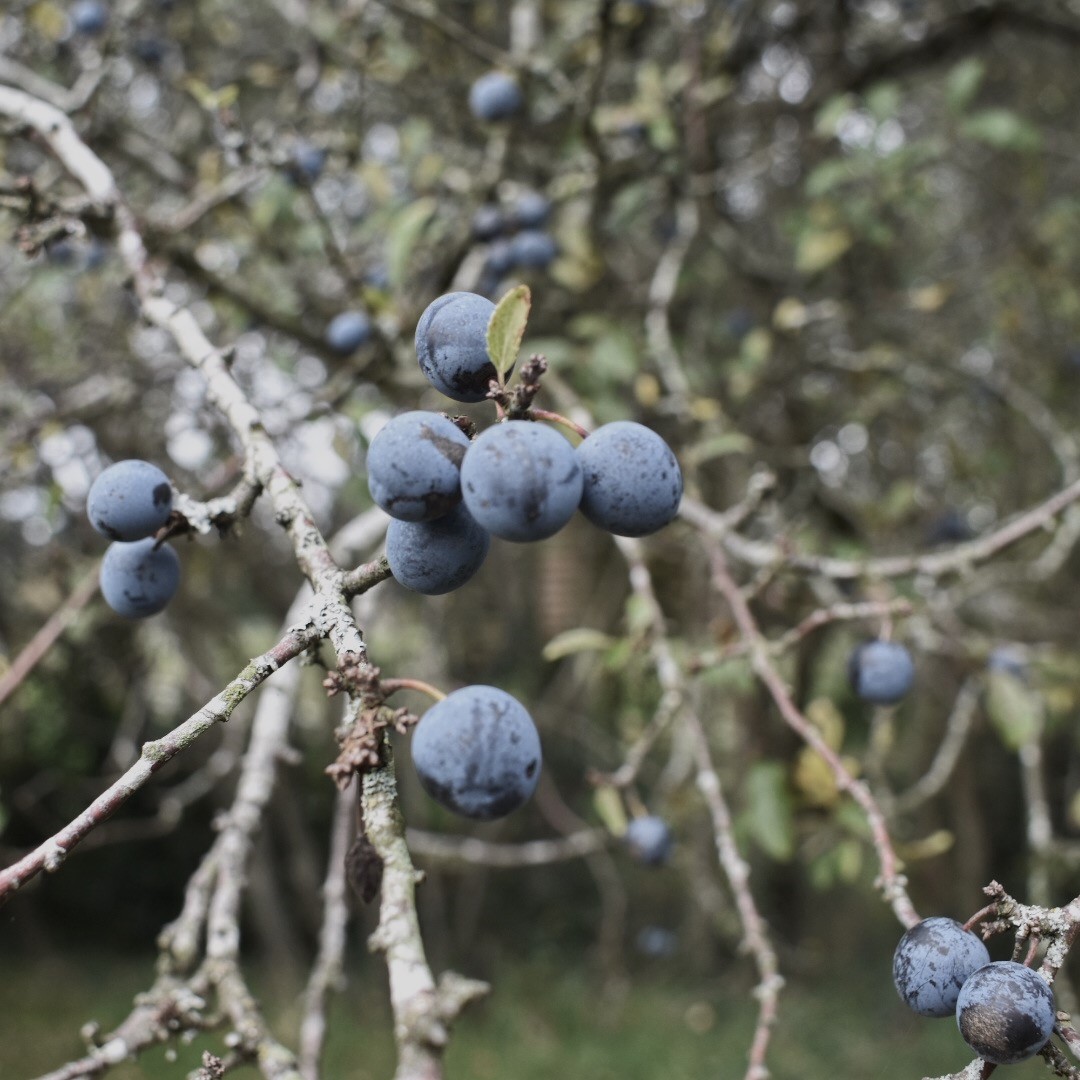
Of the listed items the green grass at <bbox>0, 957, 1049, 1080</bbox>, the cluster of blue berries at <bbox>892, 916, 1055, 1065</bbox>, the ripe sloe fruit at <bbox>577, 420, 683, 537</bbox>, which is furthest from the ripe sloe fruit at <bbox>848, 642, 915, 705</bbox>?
the green grass at <bbox>0, 957, 1049, 1080</bbox>

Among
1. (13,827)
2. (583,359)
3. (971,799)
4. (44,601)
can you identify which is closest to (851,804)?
(583,359)

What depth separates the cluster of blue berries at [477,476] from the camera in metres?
0.73

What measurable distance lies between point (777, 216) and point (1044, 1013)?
415cm

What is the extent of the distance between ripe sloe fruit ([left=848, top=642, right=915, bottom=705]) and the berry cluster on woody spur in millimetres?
954

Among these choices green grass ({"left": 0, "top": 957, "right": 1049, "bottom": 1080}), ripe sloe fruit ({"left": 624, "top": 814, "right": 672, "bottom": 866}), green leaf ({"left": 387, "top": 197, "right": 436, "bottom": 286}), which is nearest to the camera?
ripe sloe fruit ({"left": 624, "top": 814, "right": 672, "bottom": 866})

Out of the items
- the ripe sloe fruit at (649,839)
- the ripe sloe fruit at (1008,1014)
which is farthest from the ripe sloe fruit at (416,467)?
the ripe sloe fruit at (649,839)

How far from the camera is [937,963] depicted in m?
0.89

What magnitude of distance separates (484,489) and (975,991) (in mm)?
613

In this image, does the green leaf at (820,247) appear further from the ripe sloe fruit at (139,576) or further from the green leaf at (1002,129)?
the ripe sloe fruit at (139,576)

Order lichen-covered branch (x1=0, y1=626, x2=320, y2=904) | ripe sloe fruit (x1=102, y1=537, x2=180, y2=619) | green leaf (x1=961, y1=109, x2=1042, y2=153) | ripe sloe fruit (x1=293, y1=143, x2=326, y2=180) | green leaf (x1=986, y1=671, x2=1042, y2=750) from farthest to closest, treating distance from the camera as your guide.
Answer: green leaf (x1=961, y1=109, x2=1042, y2=153) → ripe sloe fruit (x1=293, y1=143, x2=326, y2=180) → green leaf (x1=986, y1=671, x2=1042, y2=750) → ripe sloe fruit (x1=102, y1=537, x2=180, y2=619) → lichen-covered branch (x1=0, y1=626, x2=320, y2=904)

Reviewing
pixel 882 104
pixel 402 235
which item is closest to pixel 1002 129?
pixel 882 104

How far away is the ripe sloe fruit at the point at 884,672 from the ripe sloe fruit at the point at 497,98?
1712mm

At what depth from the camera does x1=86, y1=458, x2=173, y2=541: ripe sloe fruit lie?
38.7 inches

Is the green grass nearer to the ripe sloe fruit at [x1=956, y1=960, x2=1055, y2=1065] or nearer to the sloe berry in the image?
the sloe berry
